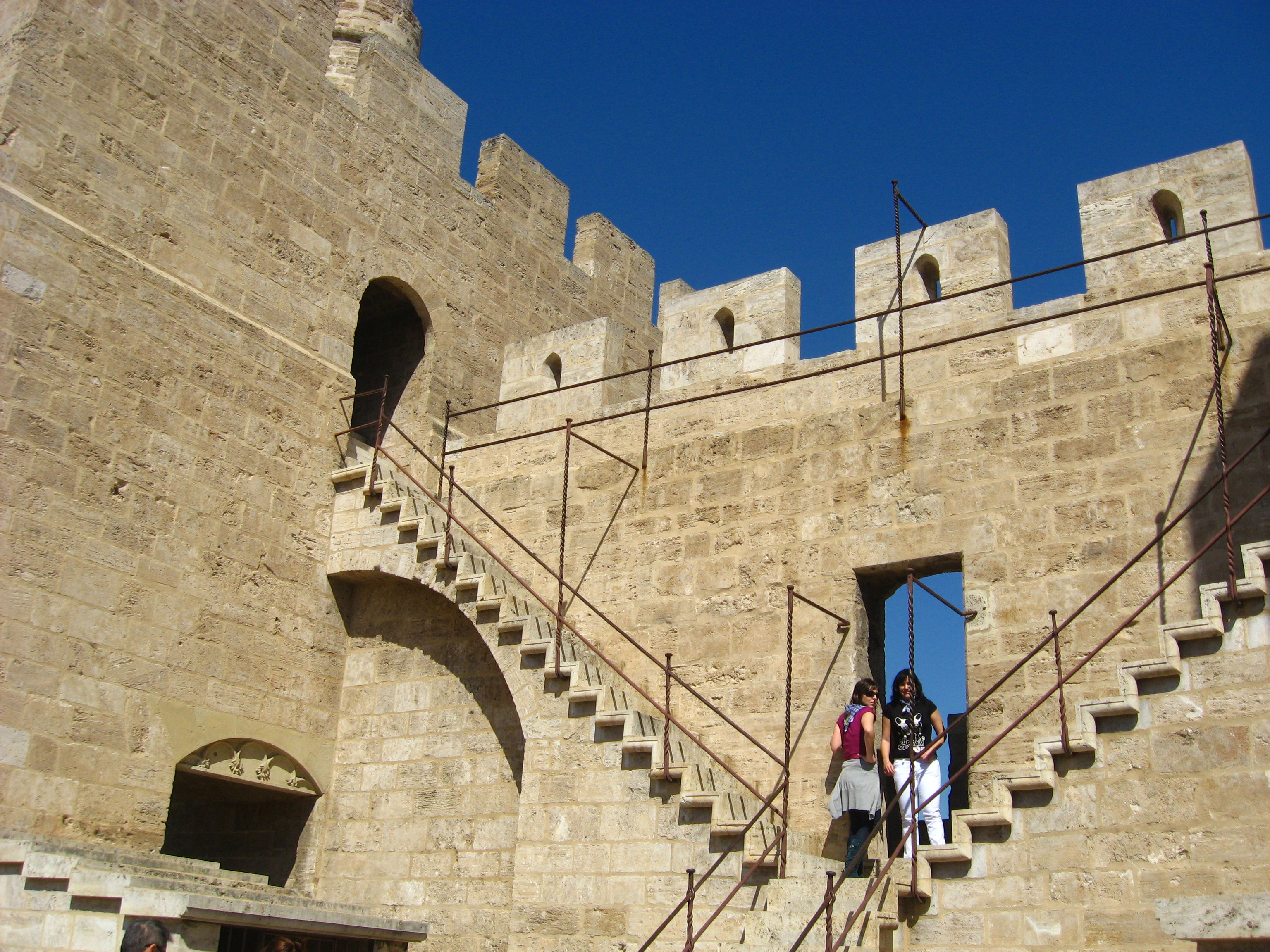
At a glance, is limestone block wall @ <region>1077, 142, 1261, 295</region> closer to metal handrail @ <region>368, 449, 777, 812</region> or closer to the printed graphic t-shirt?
the printed graphic t-shirt

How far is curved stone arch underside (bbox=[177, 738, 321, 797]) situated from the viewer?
28.9 feet

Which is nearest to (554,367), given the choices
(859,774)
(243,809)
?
(243,809)

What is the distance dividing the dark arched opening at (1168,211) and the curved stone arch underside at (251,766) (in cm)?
687

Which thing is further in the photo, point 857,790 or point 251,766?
point 251,766

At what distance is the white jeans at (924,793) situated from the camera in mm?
6844

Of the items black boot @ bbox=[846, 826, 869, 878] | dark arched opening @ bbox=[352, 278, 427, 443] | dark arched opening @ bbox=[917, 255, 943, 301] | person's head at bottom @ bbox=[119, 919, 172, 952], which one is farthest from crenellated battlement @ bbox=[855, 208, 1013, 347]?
person's head at bottom @ bbox=[119, 919, 172, 952]

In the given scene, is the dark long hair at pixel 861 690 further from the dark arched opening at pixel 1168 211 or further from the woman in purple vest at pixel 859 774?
the dark arched opening at pixel 1168 211

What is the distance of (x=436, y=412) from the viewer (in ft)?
37.3

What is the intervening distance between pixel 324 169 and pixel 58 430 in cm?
344

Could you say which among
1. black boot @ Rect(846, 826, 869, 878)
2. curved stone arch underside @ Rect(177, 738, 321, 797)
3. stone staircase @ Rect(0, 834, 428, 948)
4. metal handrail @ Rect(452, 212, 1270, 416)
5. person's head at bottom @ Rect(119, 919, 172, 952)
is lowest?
person's head at bottom @ Rect(119, 919, 172, 952)

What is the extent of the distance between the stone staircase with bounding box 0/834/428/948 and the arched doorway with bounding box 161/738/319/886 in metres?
1.15

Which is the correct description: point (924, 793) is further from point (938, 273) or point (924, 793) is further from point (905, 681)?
point (938, 273)

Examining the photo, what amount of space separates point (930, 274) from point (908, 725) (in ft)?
11.2

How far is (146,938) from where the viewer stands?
5277 mm
